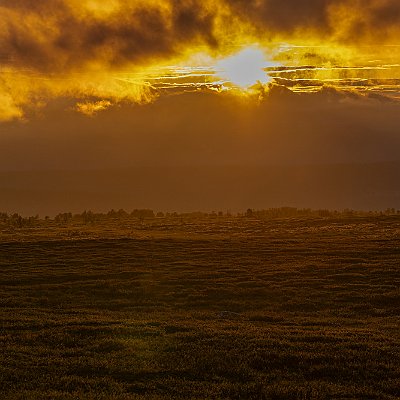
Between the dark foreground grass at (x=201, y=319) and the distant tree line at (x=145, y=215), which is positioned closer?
the dark foreground grass at (x=201, y=319)

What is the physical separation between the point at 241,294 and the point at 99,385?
24.0m

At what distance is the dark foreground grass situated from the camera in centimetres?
2031

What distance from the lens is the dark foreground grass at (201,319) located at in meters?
20.3

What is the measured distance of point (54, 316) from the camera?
1309 inches

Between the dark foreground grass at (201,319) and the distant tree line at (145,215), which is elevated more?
the distant tree line at (145,215)

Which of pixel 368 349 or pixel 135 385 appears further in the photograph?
pixel 368 349

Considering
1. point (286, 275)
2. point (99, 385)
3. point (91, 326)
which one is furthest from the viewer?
point (286, 275)

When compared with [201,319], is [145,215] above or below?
above

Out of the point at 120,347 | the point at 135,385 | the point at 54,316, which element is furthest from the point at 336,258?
the point at 135,385

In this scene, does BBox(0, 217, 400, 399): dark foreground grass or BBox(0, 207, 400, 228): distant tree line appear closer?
BBox(0, 217, 400, 399): dark foreground grass

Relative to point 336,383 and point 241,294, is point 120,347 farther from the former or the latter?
point 241,294

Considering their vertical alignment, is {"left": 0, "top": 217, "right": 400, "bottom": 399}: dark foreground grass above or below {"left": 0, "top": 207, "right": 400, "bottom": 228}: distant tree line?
below

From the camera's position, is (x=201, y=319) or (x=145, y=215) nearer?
(x=201, y=319)

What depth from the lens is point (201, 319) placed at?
110 feet
